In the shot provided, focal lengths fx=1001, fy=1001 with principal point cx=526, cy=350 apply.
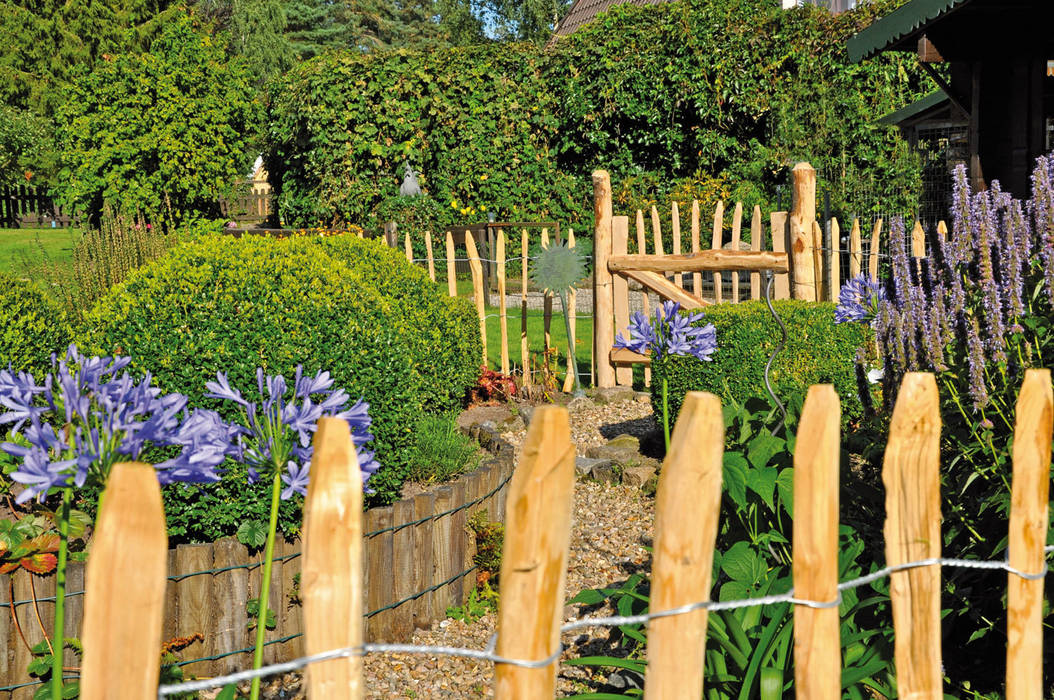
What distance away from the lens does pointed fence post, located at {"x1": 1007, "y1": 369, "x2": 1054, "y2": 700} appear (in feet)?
5.64

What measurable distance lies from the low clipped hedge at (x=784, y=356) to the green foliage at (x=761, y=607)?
1.56 meters

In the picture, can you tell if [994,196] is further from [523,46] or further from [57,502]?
[523,46]

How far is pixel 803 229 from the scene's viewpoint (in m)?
5.71

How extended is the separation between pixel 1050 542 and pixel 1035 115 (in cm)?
650

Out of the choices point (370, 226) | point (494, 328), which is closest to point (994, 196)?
point (494, 328)

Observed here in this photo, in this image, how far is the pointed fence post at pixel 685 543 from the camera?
1.34 metres

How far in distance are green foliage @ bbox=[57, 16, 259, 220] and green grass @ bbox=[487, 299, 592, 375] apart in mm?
6323

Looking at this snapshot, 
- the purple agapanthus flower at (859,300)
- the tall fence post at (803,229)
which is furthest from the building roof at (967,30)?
the purple agapanthus flower at (859,300)

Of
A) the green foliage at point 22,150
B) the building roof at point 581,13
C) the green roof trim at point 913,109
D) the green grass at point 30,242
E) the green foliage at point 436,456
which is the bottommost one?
the green foliage at point 436,456

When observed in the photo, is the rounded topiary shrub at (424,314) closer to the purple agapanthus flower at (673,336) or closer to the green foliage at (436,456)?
the green foliage at (436,456)

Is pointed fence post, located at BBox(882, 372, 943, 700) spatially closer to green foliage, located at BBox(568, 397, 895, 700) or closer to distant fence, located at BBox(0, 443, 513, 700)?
green foliage, located at BBox(568, 397, 895, 700)

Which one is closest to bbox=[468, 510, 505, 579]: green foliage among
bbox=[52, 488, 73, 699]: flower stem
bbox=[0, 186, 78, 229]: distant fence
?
bbox=[52, 488, 73, 699]: flower stem

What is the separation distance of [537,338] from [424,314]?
395 cm

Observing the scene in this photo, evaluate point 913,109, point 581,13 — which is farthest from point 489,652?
point 581,13
